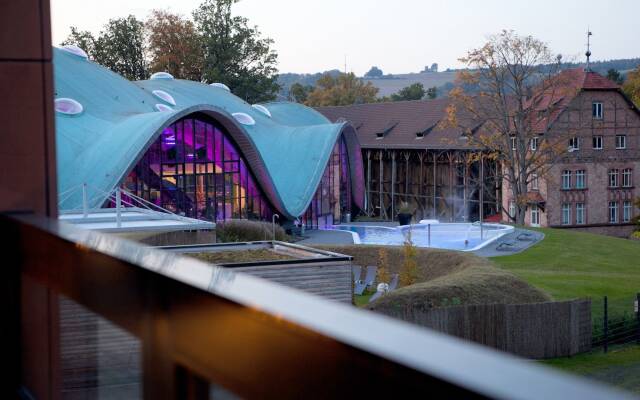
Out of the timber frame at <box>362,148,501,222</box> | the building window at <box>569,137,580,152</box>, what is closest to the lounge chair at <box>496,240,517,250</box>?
the timber frame at <box>362,148,501,222</box>

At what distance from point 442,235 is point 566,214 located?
558 inches

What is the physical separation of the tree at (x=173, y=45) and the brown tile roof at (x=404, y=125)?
9.83m

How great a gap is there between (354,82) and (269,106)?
3351cm

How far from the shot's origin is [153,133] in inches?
1189

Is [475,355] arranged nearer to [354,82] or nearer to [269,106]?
[269,106]

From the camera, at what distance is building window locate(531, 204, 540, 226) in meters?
44.7

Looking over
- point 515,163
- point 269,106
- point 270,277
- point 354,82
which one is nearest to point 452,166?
point 515,163

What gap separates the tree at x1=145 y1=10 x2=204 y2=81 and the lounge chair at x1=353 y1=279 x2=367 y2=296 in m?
37.6

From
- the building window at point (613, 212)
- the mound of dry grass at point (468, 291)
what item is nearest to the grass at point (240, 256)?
the mound of dry grass at point (468, 291)

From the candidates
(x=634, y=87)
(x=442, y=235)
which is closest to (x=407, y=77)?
(x=634, y=87)

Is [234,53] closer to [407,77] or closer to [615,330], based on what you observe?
[615,330]

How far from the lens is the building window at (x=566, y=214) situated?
44.6 meters

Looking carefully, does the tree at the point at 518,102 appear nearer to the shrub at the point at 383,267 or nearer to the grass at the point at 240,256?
the shrub at the point at 383,267

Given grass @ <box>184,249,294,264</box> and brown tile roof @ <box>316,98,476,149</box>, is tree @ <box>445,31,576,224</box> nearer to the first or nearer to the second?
brown tile roof @ <box>316,98,476,149</box>
